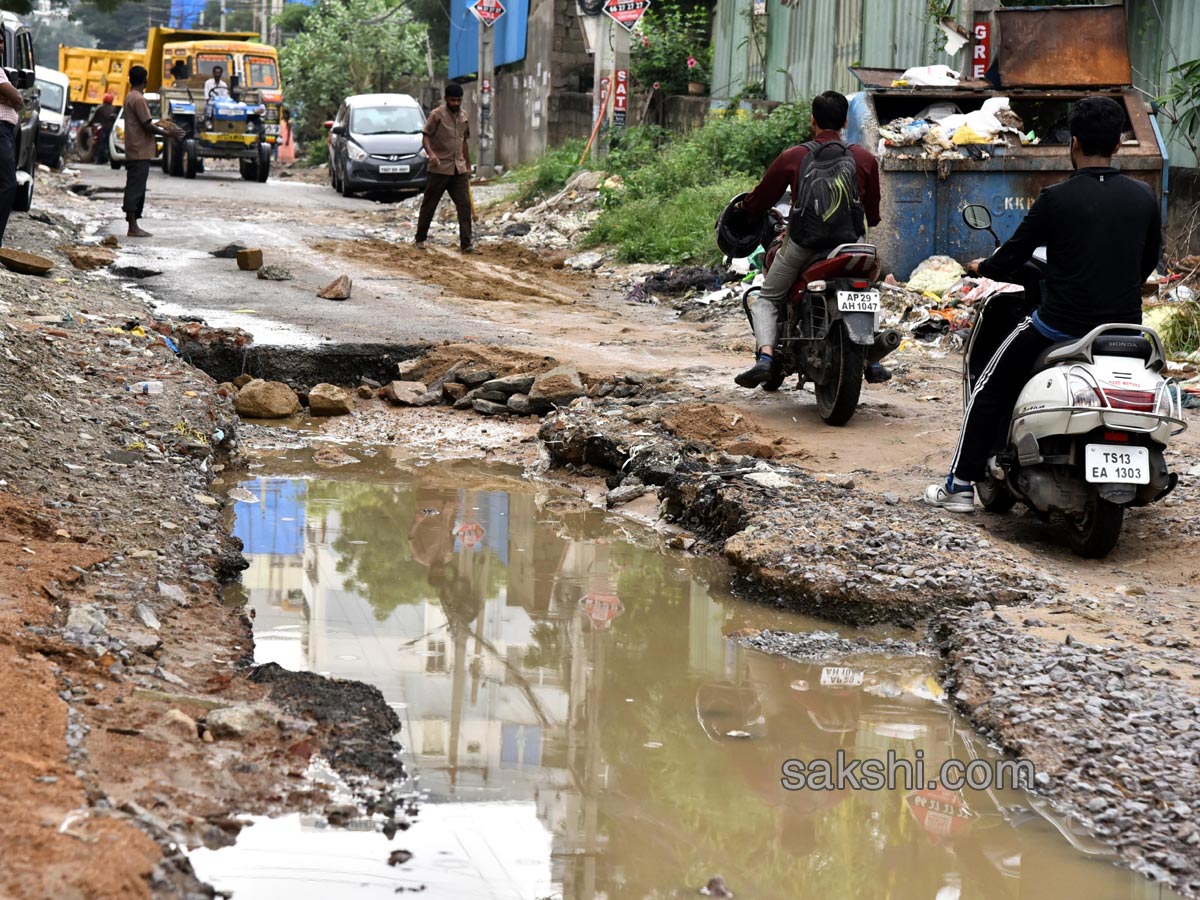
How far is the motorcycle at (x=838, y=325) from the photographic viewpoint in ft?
23.4

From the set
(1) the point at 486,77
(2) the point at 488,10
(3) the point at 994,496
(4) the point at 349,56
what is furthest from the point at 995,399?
(4) the point at 349,56

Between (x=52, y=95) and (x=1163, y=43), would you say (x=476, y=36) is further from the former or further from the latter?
(x=1163, y=43)

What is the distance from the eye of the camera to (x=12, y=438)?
570 centimetres

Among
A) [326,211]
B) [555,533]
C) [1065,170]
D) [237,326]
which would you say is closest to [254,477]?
[555,533]

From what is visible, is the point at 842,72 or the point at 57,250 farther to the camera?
the point at 842,72

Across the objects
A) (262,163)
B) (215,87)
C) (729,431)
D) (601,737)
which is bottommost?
(601,737)

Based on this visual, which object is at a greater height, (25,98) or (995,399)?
(25,98)

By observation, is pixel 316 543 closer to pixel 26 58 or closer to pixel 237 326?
pixel 237 326

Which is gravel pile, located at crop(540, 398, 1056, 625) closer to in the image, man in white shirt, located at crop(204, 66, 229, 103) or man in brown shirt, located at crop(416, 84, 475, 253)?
man in brown shirt, located at crop(416, 84, 475, 253)

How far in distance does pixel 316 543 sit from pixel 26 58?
10.8 m

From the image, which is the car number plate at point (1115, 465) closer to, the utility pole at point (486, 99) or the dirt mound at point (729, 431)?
the dirt mound at point (729, 431)

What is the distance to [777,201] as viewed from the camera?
24.3ft

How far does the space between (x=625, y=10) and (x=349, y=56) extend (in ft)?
69.5

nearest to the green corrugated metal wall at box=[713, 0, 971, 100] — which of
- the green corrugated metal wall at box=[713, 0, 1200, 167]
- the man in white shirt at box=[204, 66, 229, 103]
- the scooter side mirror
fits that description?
the green corrugated metal wall at box=[713, 0, 1200, 167]
